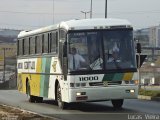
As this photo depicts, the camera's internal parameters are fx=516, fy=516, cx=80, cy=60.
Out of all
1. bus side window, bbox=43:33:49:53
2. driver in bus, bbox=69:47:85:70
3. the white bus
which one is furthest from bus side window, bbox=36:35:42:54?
driver in bus, bbox=69:47:85:70

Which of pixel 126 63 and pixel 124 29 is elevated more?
pixel 124 29

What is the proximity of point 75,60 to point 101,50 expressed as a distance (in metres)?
0.98

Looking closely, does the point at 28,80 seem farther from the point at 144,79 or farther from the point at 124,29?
the point at 144,79

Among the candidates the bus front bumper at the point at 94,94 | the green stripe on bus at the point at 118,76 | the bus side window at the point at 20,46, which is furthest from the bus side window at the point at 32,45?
the green stripe on bus at the point at 118,76

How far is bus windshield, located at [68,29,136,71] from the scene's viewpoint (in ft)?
58.7

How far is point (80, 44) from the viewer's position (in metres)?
18.1

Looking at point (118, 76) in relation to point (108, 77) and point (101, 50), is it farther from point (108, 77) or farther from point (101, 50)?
point (101, 50)

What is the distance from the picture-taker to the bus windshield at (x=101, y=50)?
17891mm

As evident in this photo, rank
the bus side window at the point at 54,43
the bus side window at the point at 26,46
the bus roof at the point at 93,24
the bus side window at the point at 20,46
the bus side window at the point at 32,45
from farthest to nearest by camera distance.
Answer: the bus side window at the point at 20,46 < the bus side window at the point at 26,46 < the bus side window at the point at 32,45 < the bus side window at the point at 54,43 < the bus roof at the point at 93,24

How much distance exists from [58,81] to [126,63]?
2960 mm

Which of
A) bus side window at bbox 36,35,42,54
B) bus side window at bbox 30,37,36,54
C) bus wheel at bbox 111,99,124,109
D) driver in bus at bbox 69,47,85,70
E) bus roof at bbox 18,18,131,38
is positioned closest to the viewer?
driver in bus at bbox 69,47,85,70

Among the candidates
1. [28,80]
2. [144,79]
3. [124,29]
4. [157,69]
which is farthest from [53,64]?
[157,69]

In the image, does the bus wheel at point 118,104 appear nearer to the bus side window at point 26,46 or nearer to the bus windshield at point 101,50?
the bus windshield at point 101,50

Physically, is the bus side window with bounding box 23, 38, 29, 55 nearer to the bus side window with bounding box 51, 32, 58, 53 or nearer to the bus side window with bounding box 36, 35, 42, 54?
the bus side window with bounding box 36, 35, 42, 54
